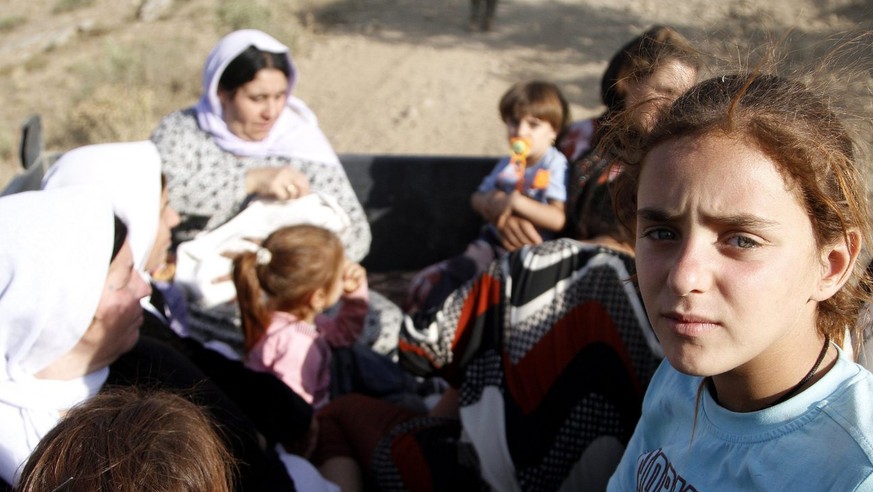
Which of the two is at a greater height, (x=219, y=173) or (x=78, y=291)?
(x=78, y=291)

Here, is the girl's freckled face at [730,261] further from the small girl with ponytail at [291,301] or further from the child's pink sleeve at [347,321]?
the child's pink sleeve at [347,321]

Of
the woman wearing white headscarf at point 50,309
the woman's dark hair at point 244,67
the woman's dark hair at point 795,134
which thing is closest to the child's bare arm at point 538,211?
the woman's dark hair at point 244,67

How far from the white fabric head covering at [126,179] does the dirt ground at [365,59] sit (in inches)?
209

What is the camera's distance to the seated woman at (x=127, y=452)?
1.35 m

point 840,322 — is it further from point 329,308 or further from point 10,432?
point 329,308

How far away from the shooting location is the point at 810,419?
1.14 m

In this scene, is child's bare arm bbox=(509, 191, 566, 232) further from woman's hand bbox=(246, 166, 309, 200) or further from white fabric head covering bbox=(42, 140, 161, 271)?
white fabric head covering bbox=(42, 140, 161, 271)

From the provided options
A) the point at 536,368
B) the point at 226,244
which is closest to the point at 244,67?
the point at 226,244

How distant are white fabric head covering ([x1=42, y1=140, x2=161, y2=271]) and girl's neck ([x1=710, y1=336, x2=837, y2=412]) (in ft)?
6.67

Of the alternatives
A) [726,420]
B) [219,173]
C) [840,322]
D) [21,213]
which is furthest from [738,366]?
[219,173]

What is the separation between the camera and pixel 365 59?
1110 centimetres

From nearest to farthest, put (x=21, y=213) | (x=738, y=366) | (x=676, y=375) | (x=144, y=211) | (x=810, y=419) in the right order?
1. (x=810, y=419)
2. (x=738, y=366)
3. (x=676, y=375)
4. (x=21, y=213)
5. (x=144, y=211)

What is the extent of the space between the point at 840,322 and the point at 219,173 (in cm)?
304

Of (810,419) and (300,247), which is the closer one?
Answer: (810,419)
